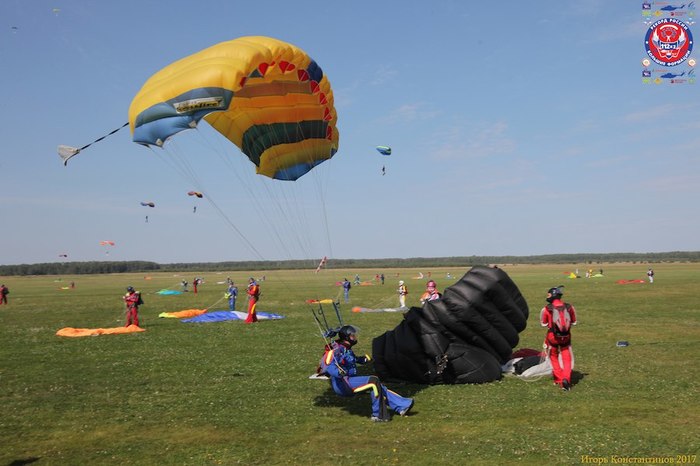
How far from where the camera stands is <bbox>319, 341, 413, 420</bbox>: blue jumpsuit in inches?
328

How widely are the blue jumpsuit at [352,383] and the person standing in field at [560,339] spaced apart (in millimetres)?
3483

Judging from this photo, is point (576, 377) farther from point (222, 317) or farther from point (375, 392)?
point (222, 317)

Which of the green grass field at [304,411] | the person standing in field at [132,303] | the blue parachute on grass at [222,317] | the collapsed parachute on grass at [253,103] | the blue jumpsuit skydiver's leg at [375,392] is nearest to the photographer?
the green grass field at [304,411]

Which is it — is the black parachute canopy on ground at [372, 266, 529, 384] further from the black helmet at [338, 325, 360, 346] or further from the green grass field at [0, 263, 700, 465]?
the black helmet at [338, 325, 360, 346]

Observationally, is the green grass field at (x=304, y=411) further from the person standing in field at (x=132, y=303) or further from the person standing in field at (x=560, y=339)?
the person standing in field at (x=132, y=303)

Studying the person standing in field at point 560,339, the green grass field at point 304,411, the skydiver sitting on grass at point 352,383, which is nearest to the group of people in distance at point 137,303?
the green grass field at point 304,411

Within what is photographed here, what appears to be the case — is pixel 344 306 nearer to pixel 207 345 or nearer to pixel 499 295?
pixel 207 345

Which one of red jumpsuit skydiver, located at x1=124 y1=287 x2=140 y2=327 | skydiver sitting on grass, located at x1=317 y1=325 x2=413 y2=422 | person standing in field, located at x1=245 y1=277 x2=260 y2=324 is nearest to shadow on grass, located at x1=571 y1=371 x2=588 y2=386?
skydiver sitting on grass, located at x1=317 y1=325 x2=413 y2=422

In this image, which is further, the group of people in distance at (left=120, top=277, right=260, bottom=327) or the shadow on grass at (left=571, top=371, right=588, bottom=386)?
the group of people in distance at (left=120, top=277, right=260, bottom=327)

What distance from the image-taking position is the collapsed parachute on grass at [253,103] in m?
8.49

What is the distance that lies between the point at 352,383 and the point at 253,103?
6.26m

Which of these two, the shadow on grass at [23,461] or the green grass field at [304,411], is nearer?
the shadow on grass at [23,461]

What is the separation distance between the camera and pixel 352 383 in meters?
8.46

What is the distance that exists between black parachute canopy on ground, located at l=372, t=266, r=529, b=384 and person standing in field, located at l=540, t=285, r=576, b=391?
0.76 meters
